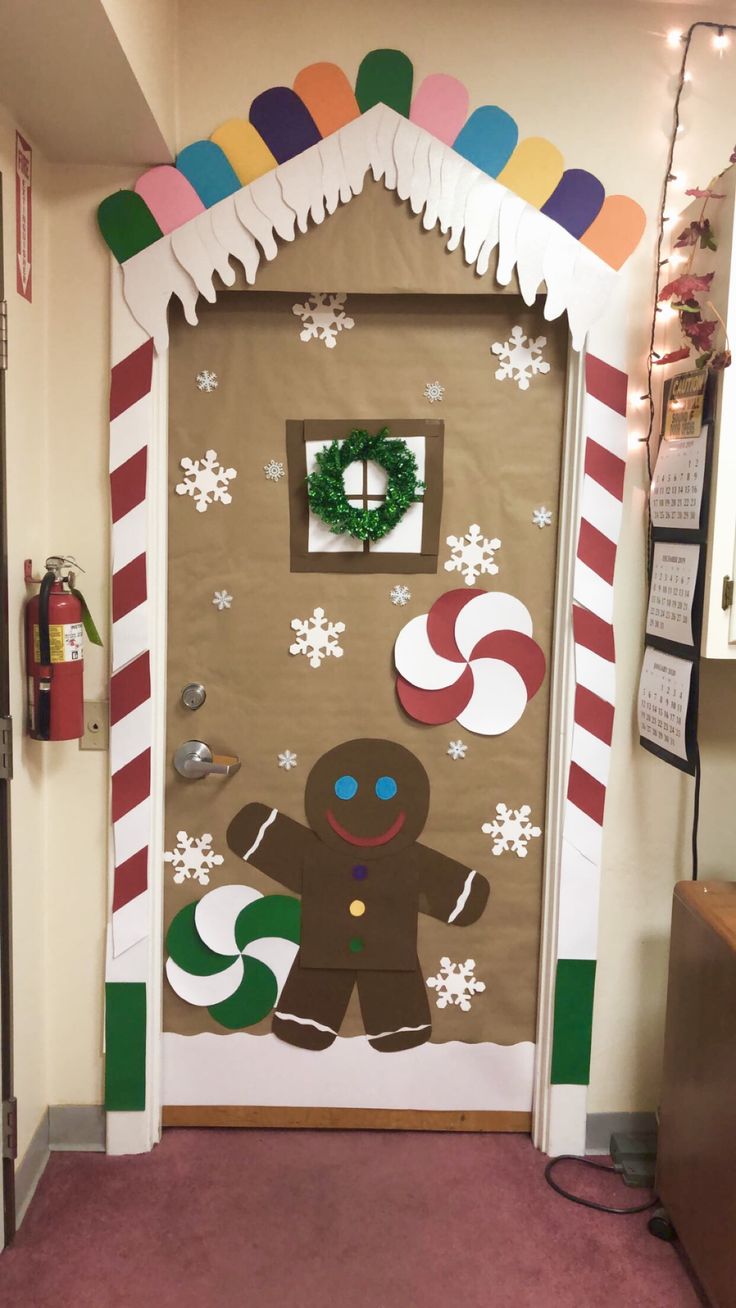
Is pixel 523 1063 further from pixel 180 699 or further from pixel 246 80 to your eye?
A: pixel 246 80

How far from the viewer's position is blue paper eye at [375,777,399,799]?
246 centimetres

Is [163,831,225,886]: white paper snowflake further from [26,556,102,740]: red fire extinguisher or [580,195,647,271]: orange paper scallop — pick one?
[580,195,647,271]: orange paper scallop

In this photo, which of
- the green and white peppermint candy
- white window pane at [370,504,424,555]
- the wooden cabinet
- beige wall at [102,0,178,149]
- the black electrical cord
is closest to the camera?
beige wall at [102,0,178,149]

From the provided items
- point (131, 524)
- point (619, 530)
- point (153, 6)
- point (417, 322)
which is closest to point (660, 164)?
point (417, 322)

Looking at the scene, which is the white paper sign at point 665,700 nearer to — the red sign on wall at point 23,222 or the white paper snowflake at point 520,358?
the white paper snowflake at point 520,358

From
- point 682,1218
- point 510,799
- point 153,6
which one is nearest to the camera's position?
point 153,6

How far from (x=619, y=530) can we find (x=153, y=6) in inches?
58.7

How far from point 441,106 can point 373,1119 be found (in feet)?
8.06

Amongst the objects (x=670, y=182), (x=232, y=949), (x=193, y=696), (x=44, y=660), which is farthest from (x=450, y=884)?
(x=670, y=182)

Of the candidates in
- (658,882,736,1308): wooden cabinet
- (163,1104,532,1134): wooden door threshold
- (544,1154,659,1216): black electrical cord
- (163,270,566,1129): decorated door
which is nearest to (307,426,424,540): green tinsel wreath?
(163,270,566,1129): decorated door

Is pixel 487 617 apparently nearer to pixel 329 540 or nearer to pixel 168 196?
pixel 329 540

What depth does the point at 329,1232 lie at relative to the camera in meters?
2.18

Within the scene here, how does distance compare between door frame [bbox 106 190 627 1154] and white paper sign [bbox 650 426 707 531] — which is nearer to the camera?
white paper sign [bbox 650 426 707 531]

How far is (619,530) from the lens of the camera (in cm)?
234
